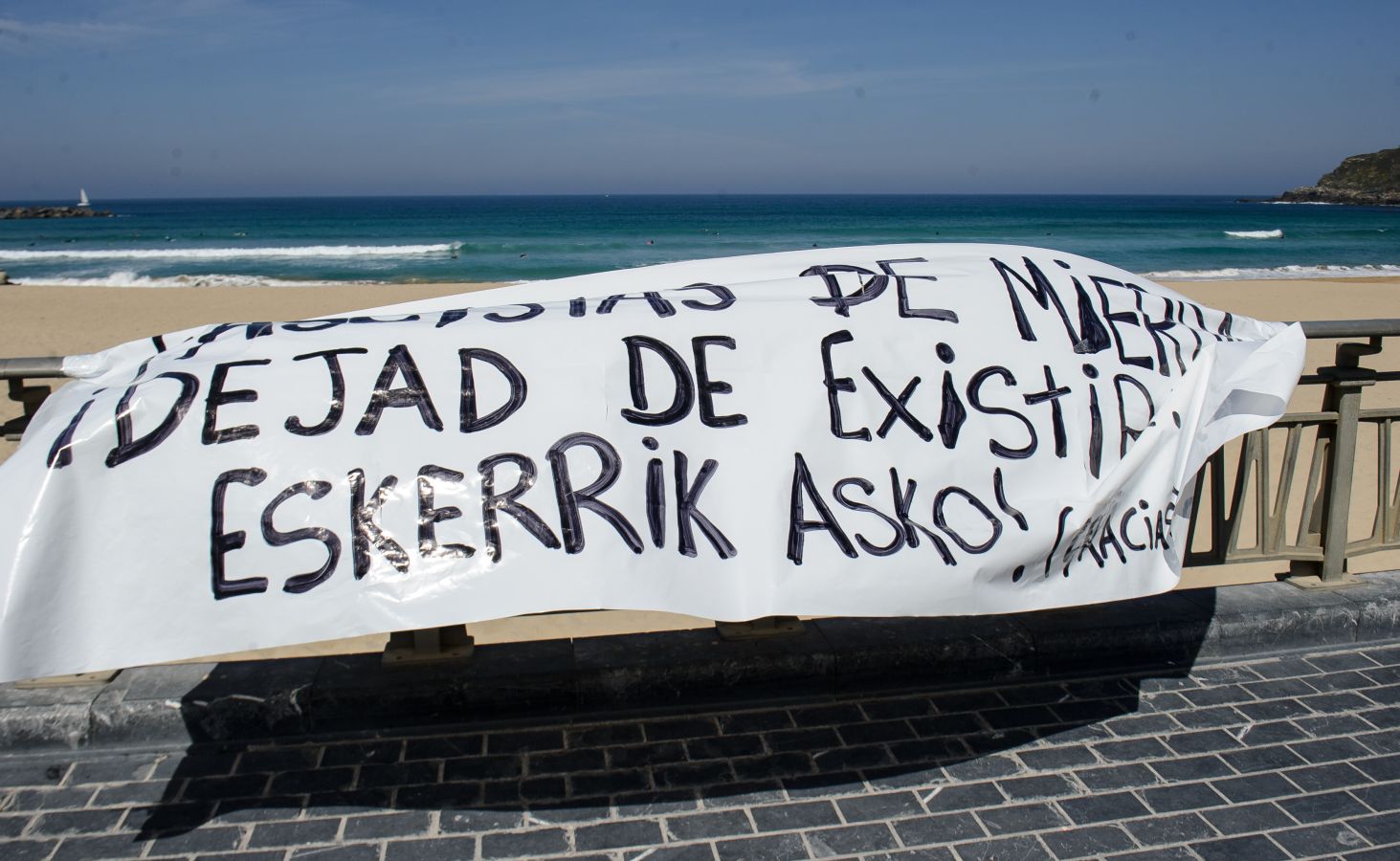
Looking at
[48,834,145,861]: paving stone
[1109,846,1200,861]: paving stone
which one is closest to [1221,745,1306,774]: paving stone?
[1109,846,1200,861]: paving stone

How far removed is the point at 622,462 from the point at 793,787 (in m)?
1.13

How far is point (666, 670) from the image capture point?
367cm

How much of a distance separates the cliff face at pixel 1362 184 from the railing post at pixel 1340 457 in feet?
426

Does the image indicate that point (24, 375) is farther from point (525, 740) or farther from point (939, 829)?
point (939, 829)

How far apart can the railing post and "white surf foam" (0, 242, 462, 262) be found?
140 ft

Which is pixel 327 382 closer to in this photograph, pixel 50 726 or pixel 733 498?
pixel 733 498

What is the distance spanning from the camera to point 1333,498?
434 cm

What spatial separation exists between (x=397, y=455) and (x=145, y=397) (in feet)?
2.07

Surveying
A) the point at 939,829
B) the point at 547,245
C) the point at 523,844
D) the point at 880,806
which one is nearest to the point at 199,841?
the point at 523,844

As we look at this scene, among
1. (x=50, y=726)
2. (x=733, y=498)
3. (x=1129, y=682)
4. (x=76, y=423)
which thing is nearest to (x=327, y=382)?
(x=76, y=423)

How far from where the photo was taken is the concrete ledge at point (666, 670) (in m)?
3.40

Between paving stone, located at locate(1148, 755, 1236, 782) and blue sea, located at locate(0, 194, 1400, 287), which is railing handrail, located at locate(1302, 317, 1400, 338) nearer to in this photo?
paving stone, located at locate(1148, 755, 1236, 782)

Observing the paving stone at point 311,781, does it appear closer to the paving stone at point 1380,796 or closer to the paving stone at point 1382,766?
the paving stone at point 1380,796

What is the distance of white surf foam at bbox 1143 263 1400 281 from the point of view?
112 ft
